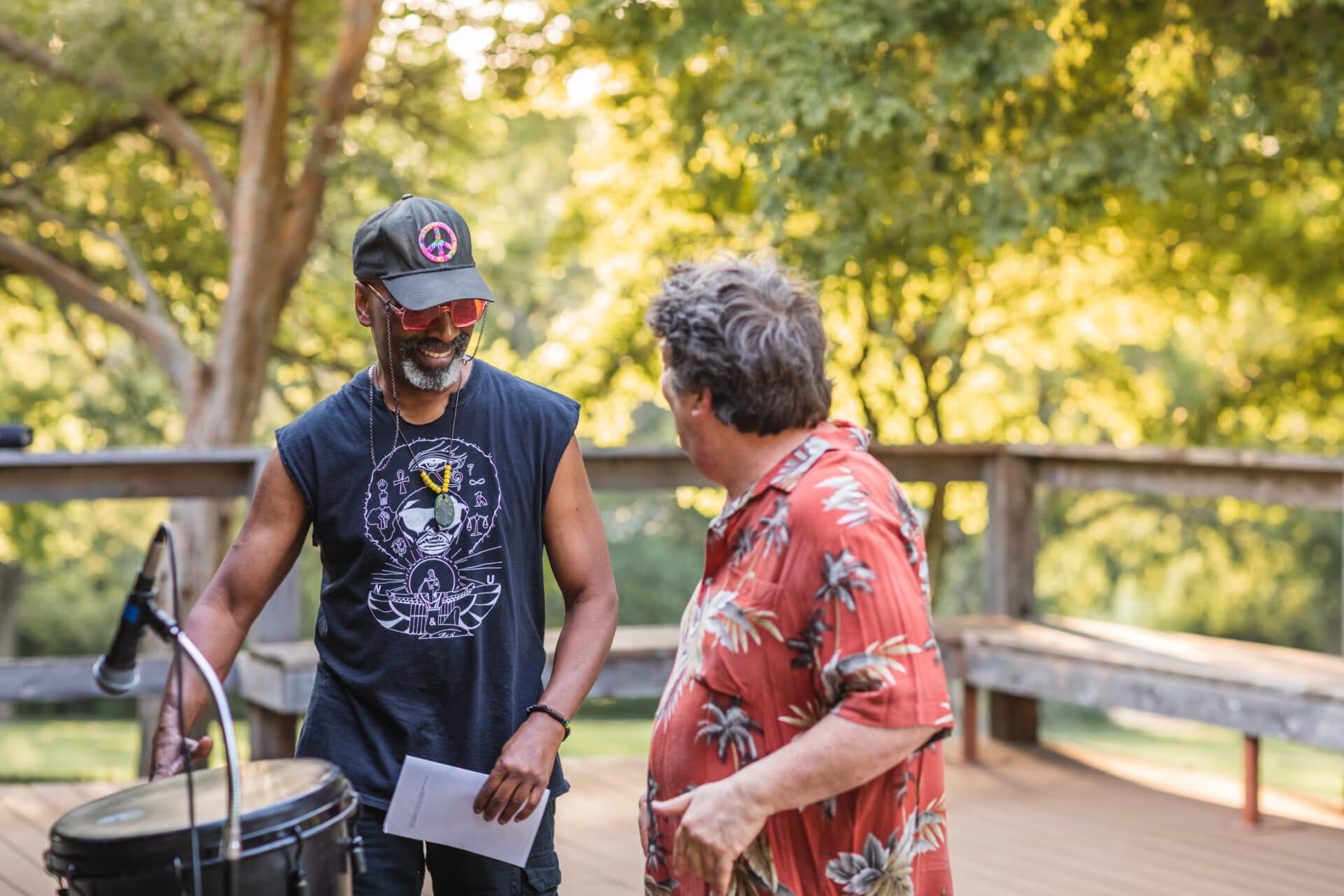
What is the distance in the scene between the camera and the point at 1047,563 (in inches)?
932

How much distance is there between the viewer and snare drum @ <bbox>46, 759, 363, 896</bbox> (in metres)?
1.45

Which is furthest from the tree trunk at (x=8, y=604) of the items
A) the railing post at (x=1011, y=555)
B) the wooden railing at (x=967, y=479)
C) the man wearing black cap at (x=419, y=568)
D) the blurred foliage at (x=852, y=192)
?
the man wearing black cap at (x=419, y=568)

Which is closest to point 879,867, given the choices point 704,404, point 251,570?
point 704,404

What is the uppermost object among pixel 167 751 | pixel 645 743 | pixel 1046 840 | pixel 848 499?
pixel 848 499

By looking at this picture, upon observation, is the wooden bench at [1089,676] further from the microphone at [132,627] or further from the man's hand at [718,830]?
the man's hand at [718,830]

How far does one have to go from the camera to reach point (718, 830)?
4.96 ft

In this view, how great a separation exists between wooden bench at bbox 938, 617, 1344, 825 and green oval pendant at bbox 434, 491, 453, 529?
277 centimetres

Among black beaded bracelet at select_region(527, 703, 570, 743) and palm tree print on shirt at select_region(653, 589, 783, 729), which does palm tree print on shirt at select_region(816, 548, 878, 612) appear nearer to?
palm tree print on shirt at select_region(653, 589, 783, 729)

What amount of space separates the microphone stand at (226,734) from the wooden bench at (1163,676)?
317 centimetres

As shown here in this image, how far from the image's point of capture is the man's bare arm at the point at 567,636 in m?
1.93

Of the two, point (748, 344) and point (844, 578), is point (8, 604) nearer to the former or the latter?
point (748, 344)

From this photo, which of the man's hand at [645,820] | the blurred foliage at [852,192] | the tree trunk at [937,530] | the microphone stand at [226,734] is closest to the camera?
the microphone stand at [226,734]

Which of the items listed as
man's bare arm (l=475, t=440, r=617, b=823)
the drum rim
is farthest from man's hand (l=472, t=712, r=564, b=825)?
the drum rim

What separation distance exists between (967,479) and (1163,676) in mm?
1290
